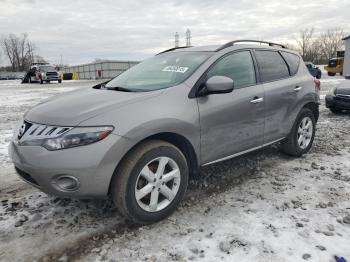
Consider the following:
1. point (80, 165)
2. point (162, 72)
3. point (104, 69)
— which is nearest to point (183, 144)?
point (162, 72)

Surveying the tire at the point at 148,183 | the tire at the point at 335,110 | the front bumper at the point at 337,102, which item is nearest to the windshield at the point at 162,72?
the tire at the point at 148,183

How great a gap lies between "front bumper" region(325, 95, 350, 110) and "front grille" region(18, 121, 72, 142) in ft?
25.4

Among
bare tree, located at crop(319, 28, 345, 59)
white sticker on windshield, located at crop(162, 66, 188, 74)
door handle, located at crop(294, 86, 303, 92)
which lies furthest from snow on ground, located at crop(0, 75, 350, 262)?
bare tree, located at crop(319, 28, 345, 59)

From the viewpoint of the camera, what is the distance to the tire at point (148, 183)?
2.72 metres

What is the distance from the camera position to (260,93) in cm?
386

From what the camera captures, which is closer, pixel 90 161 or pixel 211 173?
pixel 90 161

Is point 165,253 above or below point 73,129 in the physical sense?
below

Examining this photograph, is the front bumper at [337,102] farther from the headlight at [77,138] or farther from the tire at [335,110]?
the headlight at [77,138]

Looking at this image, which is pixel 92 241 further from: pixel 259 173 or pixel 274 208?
pixel 259 173

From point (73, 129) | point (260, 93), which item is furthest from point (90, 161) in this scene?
point (260, 93)

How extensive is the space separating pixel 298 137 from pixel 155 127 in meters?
2.79

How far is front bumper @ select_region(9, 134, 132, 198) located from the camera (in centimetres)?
254

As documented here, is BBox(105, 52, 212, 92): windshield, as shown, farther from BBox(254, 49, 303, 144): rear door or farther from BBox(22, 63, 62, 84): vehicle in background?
BBox(22, 63, 62, 84): vehicle in background

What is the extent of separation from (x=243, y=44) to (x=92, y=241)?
285 centimetres
